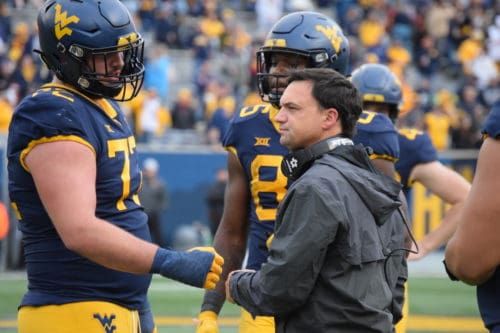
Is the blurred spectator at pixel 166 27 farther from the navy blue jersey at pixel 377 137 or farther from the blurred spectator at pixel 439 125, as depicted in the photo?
the navy blue jersey at pixel 377 137

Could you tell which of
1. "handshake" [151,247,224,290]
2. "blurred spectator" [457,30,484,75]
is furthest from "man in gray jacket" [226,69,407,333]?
"blurred spectator" [457,30,484,75]

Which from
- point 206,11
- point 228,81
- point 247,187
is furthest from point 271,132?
point 206,11

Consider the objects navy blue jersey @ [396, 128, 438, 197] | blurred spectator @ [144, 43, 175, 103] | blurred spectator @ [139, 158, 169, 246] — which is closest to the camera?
navy blue jersey @ [396, 128, 438, 197]

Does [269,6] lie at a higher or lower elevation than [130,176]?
lower

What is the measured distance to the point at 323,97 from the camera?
11.5 feet

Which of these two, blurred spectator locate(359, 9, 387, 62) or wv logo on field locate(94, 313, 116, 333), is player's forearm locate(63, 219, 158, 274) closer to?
wv logo on field locate(94, 313, 116, 333)

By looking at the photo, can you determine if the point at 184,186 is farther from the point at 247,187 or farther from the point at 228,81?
the point at 247,187

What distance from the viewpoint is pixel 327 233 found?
3.22 metres

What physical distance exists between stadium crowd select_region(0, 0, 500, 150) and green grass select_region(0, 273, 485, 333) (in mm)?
4633

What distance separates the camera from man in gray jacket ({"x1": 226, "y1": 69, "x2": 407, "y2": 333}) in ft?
10.6

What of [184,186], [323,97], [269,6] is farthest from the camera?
[269,6]

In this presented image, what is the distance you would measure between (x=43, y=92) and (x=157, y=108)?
14.6 m

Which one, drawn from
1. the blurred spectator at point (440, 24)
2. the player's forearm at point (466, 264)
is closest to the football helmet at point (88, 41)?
the player's forearm at point (466, 264)

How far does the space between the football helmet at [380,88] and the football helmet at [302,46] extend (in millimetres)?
1049
